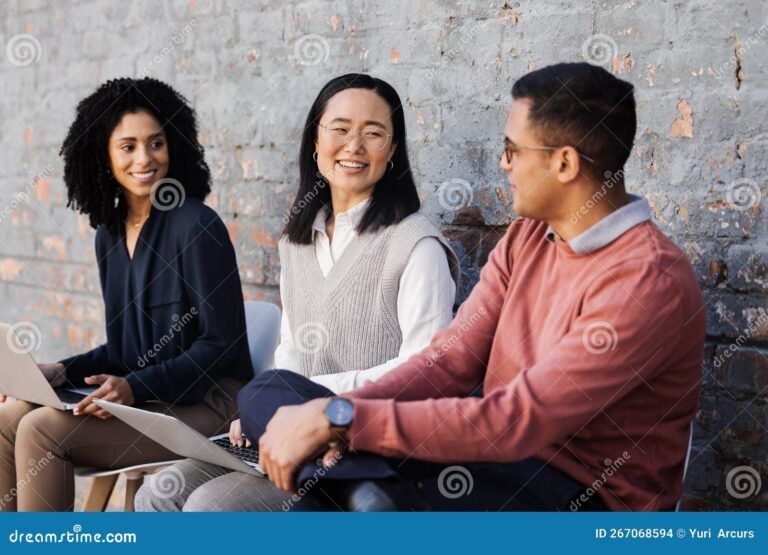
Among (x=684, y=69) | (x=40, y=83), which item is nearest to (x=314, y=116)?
(x=684, y=69)

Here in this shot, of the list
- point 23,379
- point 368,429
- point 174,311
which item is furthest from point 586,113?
point 23,379

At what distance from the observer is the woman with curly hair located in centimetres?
323

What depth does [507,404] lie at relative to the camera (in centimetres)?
218

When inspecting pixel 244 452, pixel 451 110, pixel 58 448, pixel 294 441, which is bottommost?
pixel 58 448

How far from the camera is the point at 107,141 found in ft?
12.0

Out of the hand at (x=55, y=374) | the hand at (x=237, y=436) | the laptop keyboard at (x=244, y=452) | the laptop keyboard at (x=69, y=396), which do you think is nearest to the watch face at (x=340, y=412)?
the laptop keyboard at (x=244, y=452)

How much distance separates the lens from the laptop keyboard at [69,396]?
10.9 ft

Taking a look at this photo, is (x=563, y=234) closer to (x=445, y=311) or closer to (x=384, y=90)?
(x=445, y=311)

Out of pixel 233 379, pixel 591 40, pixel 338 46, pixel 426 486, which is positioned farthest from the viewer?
pixel 338 46

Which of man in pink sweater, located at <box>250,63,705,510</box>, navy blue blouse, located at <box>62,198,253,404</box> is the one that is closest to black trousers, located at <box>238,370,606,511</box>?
man in pink sweater, located at <box>250,63,705,510</box>

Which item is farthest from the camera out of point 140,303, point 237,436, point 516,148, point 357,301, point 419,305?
point 140,303

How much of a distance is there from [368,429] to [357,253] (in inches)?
42.7

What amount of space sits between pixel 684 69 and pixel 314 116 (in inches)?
43.3

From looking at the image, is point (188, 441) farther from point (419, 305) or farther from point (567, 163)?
point (567, 163)
